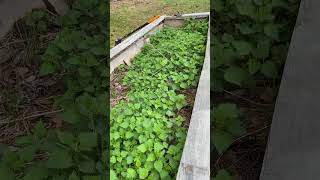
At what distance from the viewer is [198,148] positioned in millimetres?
2031

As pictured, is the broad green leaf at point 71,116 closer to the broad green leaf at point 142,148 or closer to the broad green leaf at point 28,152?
the broad green leaf at point 28,152

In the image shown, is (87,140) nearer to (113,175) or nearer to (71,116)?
(113,175)

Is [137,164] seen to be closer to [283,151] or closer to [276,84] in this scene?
[283,151]

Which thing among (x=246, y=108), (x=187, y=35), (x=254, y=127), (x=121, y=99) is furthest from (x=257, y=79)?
(x=187, y=35)

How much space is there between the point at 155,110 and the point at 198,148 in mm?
1118

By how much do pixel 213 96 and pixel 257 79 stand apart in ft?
1.26

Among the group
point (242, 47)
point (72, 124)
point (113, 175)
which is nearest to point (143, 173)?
point (113, 175)

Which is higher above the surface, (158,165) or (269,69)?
(269,69)

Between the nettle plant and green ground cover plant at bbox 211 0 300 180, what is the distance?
0.35 meters

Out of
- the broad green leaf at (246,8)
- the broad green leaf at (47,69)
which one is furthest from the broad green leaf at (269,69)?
the broad green leaf at (47,69)

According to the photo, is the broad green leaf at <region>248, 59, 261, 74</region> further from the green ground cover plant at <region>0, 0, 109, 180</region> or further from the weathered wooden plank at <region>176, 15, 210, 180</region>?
the green ground cover plant at <region>0, 0, 109, 180</region>

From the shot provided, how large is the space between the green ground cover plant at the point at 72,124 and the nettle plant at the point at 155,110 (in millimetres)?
135

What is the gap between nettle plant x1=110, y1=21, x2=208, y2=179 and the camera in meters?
2.47

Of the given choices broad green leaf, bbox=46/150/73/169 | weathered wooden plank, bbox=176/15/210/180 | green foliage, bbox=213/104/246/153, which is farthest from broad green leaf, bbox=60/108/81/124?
green foliage, bbox=213/104/246/153
